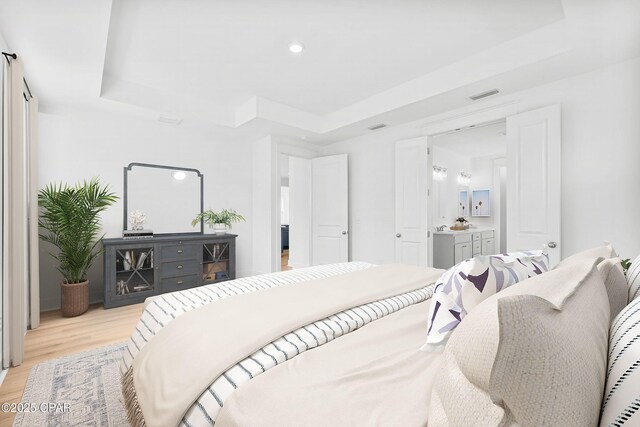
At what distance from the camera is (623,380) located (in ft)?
1.57

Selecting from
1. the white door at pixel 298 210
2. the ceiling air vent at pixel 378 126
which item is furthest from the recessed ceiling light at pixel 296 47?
the white door at pixel 298 210

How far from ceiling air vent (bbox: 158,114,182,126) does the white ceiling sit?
0.28ft

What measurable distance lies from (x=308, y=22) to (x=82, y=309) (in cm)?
372

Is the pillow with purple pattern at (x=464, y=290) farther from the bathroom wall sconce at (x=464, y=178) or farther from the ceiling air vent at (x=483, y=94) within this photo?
the bathroom wall sconce at (x=464, y=178)

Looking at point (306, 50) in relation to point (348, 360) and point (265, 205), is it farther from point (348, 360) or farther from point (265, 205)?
point (348, 360)

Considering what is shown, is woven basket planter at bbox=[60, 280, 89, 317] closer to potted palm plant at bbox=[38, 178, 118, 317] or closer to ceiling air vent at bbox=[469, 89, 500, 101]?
potted palm plant at bbox=[38, 178, 118, 317]

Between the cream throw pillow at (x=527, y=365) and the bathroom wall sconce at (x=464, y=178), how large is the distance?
21.0 ft

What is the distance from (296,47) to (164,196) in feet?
9.30

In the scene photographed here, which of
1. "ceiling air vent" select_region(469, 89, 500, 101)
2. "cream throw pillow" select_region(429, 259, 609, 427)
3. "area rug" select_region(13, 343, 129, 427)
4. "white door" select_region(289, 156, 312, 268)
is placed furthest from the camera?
"white door" select_region(289, 156, 312, 268)

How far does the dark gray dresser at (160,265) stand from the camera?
11.4ft

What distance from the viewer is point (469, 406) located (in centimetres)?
51

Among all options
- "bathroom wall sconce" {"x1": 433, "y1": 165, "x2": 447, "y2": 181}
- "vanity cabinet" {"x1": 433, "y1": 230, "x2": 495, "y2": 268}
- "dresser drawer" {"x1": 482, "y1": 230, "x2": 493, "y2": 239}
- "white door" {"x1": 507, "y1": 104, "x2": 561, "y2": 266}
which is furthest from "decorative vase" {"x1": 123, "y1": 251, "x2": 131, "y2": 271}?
"dresser drawer" {"x1": 482, "y1": 230, "x2": 493, "y2": 239}

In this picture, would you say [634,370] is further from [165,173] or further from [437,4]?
[165,173]

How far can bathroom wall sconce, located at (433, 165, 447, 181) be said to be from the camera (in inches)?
227
